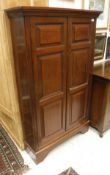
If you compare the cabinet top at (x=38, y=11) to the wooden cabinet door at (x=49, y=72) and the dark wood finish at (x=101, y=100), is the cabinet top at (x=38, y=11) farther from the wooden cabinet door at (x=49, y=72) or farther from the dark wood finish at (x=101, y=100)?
the dark wood finish at (x=101, y=100)

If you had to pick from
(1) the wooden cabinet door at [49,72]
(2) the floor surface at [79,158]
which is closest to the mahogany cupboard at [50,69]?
(1) the wooden cabinet door at [49,72]

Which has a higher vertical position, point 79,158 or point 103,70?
point 103,70

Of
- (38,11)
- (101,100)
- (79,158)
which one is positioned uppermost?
(38,11)

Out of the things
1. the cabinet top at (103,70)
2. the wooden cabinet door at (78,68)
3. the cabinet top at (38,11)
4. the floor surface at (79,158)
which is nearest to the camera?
the cabinet top at (38,11)

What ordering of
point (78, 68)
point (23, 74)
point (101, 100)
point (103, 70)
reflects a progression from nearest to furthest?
point (23, 74), point (78, 68), point (101, 100), point (103, 70)

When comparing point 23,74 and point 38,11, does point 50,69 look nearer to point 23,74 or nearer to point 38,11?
point 23,74

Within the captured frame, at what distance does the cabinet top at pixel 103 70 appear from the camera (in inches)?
70.9

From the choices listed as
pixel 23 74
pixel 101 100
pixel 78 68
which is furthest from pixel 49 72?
pixel 101 100

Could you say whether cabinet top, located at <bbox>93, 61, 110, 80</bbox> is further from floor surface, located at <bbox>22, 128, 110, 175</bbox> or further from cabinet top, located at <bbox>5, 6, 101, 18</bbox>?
floor surface, located at <bbox>22, 128, 110, 175</bbox>

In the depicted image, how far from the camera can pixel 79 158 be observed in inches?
69.6

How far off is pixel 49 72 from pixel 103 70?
94 centimetres

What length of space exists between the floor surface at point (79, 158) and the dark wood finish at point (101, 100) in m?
0.20

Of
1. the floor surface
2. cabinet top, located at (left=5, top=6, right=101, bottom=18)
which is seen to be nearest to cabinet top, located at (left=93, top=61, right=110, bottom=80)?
cabinet top, located at (left=5, top=6, right=101, bottom=18)

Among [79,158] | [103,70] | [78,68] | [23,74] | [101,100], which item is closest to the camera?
[23,74]
